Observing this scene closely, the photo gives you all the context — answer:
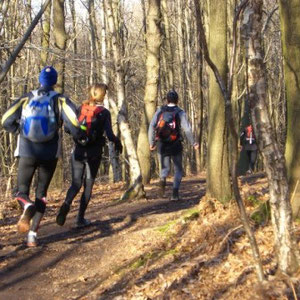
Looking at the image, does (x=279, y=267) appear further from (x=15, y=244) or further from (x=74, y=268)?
(x=15, y=244)

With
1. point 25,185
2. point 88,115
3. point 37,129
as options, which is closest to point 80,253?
point 25,185

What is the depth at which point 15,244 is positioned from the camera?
6785 millimetres

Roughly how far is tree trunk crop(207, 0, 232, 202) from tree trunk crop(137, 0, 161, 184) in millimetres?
6585

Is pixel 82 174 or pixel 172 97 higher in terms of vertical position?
pixel 172 97

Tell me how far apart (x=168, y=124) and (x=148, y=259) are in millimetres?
3751

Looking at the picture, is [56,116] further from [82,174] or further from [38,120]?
[82,174]

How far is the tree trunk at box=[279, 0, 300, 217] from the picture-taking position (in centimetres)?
586

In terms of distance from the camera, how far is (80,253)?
A: 6543 millimetres

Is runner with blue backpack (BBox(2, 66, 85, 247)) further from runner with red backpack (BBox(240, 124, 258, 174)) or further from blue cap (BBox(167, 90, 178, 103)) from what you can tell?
runner with red backpack (BBox(240, 124, 258, 174))

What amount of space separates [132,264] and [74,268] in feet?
2.24

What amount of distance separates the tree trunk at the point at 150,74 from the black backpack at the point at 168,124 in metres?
4.71

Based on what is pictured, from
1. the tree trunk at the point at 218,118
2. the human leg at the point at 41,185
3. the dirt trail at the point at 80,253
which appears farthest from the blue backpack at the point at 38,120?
the tree trunk at the point at 218,118

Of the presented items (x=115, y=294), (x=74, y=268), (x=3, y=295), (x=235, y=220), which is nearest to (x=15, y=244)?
(x=74, y=268)

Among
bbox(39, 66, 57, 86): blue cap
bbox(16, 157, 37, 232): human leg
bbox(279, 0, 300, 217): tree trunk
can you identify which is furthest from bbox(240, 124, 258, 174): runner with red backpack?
bbox(16, 157, 37, 232): human leg
